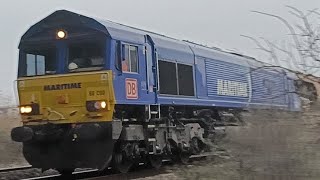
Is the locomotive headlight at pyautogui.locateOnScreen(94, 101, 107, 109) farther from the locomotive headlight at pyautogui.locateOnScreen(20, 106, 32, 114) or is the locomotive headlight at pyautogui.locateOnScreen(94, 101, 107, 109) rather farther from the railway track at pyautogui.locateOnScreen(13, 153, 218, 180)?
the locomotive headlight at pyautogui.locateOnScreen(20, 106, 32, 114)

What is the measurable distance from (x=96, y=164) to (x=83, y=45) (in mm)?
2596

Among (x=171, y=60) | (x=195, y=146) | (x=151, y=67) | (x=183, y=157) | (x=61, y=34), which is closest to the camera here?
(x=61, y=34)

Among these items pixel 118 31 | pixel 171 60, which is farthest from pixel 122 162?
pixel 171 60

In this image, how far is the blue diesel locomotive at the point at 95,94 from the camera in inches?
462

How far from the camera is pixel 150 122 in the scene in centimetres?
1309

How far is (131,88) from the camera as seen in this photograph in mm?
12422

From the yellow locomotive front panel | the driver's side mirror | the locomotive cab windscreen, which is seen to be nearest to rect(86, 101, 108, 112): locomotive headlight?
the yellow locomotive front panel

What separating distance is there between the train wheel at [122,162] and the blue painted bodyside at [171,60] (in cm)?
120

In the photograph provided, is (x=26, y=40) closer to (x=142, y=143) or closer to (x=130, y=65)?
(x=130, y=65)

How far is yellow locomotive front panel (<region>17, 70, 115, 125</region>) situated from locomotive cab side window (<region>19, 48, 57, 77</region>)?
0.19 meters

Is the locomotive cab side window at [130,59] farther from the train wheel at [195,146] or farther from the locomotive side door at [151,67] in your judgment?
the train wheel at [195,146]

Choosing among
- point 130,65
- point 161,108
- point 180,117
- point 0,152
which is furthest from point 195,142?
point 0,152

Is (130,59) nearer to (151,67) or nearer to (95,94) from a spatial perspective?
(151,67)

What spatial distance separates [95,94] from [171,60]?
315 cm
